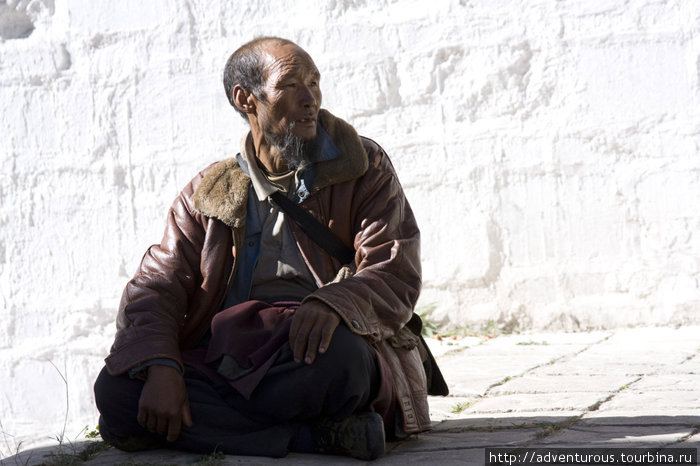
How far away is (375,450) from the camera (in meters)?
2.88

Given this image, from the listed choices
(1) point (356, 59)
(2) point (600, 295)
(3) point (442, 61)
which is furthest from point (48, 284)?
(2) point (600, 295)

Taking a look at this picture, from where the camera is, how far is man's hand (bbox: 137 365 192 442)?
302 cm

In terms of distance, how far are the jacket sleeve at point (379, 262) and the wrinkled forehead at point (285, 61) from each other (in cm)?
37

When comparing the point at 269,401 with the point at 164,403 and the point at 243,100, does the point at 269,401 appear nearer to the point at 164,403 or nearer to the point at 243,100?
the point at 164,403

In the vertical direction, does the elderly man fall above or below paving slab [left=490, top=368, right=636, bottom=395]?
above

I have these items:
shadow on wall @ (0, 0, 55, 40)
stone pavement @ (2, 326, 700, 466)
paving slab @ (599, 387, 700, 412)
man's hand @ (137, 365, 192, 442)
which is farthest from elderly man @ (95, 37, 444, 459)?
shadow on wall @ (0, 0, 55, 40)

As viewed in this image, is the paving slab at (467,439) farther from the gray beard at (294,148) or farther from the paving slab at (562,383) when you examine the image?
the gray beard at (294,148)

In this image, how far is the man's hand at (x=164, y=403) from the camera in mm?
3016

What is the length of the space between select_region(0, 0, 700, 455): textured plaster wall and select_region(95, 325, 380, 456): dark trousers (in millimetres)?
2933

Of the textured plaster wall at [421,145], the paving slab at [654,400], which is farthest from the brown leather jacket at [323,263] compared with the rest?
the textured plaster wall at [421,145]

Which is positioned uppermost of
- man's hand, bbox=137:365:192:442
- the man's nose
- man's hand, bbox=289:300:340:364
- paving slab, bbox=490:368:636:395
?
the man's nose

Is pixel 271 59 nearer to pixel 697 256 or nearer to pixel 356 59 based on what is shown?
pixel 356 59

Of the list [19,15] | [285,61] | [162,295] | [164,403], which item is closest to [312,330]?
[164,403]

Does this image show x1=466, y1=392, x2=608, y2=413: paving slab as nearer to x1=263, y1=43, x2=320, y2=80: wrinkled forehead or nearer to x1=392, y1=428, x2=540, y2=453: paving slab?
x1=392, y1=428, x2=540, y2=453: paving slab
